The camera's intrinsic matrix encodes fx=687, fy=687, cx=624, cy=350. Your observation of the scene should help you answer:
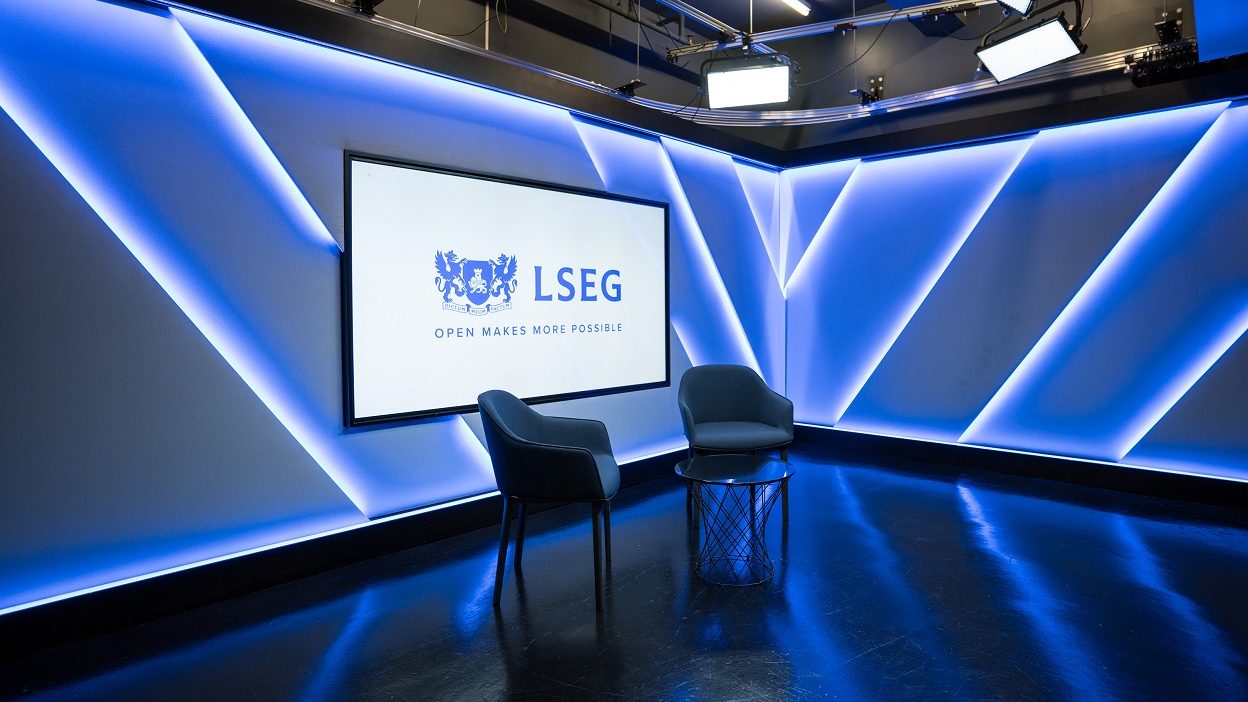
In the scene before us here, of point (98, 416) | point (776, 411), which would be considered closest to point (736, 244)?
point (776, 411)

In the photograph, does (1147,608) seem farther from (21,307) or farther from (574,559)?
(21,307)

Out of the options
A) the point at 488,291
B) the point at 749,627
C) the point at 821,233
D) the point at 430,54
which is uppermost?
the point at 430,54

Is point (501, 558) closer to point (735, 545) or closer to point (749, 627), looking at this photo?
point (749, 627)

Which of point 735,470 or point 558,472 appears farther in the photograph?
point 735,470

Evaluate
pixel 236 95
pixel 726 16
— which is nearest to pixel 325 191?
pixel 236 95

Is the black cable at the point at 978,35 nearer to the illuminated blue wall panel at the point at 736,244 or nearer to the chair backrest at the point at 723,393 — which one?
the illuminated blue wall panel at the point at 736,244

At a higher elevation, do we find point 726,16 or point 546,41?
point 726,16

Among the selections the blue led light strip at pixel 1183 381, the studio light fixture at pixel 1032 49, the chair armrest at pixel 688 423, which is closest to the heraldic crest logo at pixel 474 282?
the chair armrest at pixel 688 423

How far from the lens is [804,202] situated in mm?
6699

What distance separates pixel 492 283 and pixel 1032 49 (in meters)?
3.68

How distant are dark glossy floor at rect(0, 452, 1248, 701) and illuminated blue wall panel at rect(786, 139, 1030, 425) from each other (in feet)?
7.98

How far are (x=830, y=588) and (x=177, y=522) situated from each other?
299cm

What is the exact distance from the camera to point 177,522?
3.07 meters

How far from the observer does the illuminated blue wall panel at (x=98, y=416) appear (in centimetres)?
270
